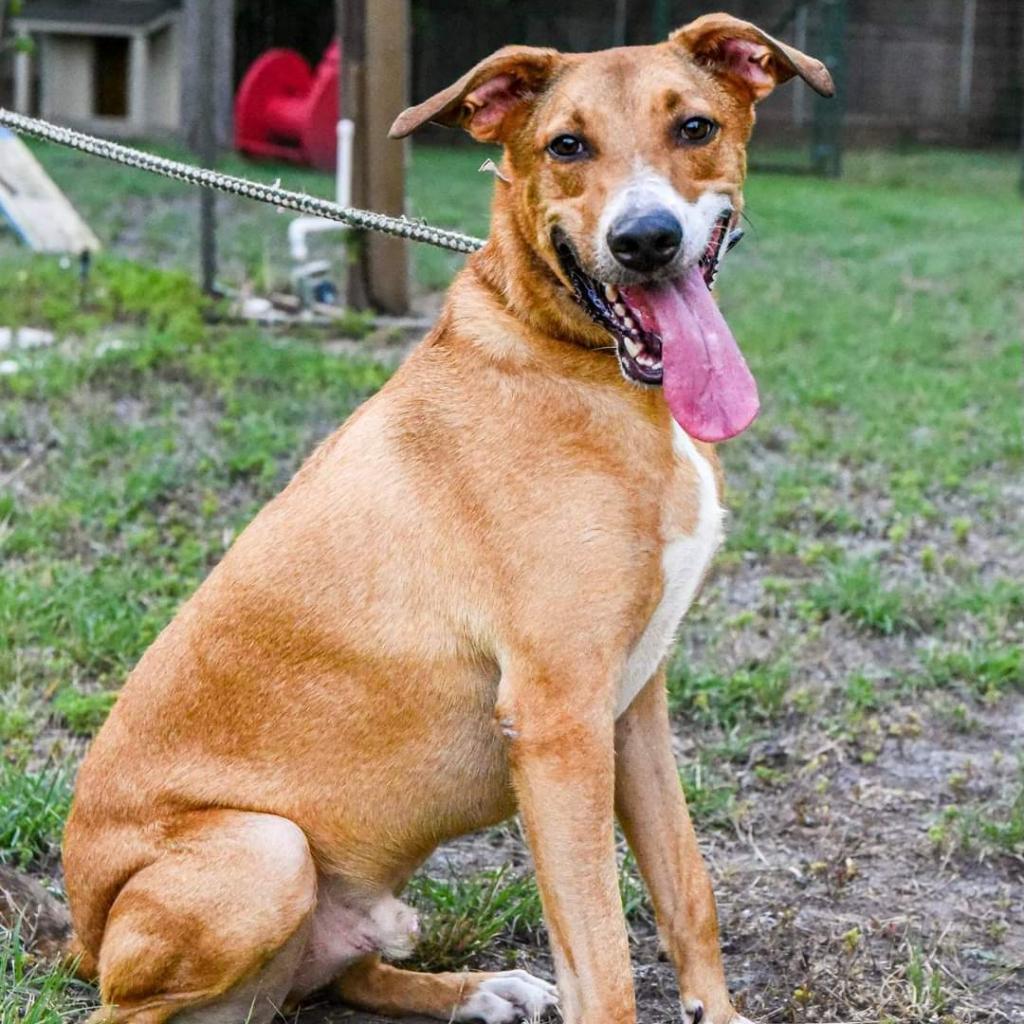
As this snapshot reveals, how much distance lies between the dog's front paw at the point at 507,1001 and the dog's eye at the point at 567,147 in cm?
153

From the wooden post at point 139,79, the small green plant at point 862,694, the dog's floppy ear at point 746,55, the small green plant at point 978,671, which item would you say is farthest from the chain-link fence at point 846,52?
the dog's floppy ear at point 746,55

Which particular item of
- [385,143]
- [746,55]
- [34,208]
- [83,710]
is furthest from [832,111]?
[746,55]

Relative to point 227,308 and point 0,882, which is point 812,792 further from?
point 227,308

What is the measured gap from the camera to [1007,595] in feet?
15.6

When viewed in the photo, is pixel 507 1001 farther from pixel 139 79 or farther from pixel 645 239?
pixel 139 79

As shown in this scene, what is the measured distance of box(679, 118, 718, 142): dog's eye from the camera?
8.88 feet

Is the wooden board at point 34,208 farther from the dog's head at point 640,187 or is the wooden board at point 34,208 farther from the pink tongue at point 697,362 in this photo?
the pink tongue at point 697,362

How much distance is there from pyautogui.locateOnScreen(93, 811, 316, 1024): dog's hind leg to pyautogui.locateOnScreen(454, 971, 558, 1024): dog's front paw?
1.35 feet

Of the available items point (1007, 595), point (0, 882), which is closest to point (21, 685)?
point (0, 882)

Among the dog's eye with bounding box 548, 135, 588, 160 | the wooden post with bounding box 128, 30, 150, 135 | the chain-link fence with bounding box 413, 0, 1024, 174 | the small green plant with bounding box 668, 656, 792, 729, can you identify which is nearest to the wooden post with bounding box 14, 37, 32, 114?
the wooden post with bounding box 128, 30, 150, 135

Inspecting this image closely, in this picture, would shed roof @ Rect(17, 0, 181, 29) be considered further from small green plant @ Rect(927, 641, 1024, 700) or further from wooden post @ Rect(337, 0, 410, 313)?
small green plant @ Rect(927, 641, 1024, 700)

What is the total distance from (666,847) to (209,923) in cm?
86

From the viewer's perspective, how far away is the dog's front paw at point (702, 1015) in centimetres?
279

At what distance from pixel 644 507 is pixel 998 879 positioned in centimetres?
141
